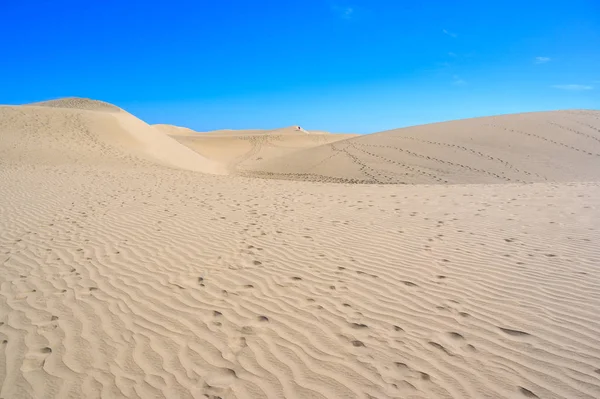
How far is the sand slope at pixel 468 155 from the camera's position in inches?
782

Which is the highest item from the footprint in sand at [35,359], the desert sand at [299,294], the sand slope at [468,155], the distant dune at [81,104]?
the distant dune at [81,104]

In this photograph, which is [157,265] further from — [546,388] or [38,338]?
[546,388]

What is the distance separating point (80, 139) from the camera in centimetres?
2350

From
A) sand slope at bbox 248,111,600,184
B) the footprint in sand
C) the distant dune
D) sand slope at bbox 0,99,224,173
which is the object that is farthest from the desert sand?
the distant dune

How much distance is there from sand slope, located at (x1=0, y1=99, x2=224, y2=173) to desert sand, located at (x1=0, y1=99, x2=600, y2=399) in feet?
33.8

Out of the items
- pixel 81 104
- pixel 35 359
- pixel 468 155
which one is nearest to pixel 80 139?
pixel 81 104

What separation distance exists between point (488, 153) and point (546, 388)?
23.5 meters

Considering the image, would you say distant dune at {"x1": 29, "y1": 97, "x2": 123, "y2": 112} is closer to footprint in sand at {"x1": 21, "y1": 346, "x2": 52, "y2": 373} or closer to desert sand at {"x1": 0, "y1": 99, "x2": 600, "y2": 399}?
desert sand at {"x1": 0, "y1": 99, "x2": 600, "y2": 399}

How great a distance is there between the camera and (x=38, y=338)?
139 inches

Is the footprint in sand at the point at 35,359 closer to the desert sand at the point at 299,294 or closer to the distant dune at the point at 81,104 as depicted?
the desert sand at the point at 299,294

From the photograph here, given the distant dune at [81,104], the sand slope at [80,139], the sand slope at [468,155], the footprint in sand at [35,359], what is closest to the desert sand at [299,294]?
the footprint in sand at [35,359]

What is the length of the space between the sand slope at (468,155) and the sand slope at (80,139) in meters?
7.98

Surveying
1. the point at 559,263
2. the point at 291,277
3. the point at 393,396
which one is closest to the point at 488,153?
the point at 559,263

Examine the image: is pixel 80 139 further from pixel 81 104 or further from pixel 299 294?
pixel 299 294
